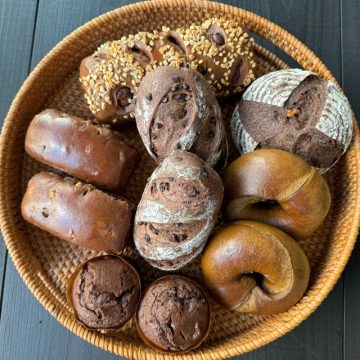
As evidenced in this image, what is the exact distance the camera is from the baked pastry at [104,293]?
105cm

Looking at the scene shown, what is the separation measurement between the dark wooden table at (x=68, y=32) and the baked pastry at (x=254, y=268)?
296 millimetres

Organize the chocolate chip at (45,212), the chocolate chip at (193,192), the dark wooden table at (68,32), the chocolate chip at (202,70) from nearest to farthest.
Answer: the chocolate chip at (193,192) < the chocolate chip at (45,212) < the chocolate chip at (202,70) < the dark wooden table at (68,32)

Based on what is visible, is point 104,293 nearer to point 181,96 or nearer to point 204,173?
point 204,173

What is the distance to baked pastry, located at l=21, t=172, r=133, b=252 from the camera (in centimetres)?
105

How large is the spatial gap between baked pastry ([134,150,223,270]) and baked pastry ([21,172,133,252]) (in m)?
0.05

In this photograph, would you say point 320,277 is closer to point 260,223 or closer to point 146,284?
point 260,223

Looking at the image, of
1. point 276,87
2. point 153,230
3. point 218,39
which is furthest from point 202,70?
point 153,230

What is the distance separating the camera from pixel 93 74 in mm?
1183

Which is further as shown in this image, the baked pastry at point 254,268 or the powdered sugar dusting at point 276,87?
the powdered sugar dusting at point 276,87

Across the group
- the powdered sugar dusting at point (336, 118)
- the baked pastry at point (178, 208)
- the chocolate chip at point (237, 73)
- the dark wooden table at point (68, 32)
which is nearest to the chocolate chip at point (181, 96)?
the baked pastry at point (178, 208)

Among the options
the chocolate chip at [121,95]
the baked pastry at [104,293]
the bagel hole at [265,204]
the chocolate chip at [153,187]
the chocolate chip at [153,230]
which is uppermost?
the chocolate chip at [121,95]

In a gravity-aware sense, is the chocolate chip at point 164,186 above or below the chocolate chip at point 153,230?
above

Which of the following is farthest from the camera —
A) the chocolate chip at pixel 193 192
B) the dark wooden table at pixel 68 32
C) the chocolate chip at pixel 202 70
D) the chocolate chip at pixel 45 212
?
the dark wooden table at pixel 68 32

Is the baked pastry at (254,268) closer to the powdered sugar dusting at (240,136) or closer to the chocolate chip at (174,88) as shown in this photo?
the powdered sugar dusting at (240,136)
